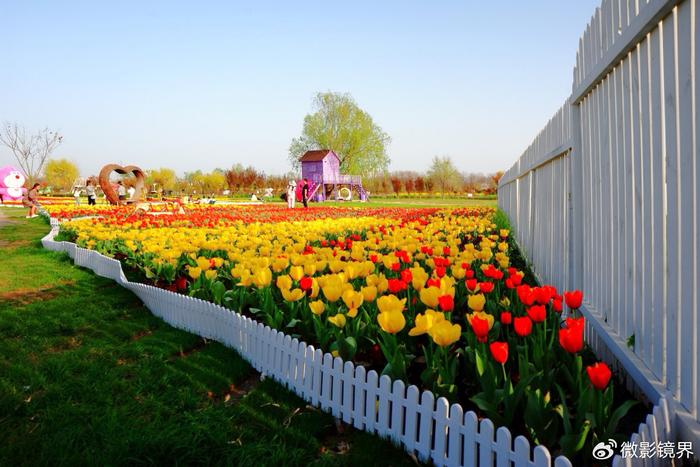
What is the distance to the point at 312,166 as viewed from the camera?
45.0 metres

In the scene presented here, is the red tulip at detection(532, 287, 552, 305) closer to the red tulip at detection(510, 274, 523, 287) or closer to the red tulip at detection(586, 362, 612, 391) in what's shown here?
the red tulip at detection(510, 274, 523, 287)

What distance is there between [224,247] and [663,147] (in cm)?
503

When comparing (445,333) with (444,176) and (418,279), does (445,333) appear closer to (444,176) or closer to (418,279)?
(418,279)

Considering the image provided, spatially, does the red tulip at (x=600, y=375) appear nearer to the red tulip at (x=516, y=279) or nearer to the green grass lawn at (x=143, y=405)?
the green grass lawn at (x=143, y=405)

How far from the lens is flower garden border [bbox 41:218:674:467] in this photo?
187 cm

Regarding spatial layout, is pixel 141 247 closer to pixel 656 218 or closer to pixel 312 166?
pixel 656 218

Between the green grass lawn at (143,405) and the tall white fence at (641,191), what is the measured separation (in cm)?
128

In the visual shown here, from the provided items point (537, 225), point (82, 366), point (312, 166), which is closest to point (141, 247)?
point (82, 366)

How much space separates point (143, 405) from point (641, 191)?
3.06m

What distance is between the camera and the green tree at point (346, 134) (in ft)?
180

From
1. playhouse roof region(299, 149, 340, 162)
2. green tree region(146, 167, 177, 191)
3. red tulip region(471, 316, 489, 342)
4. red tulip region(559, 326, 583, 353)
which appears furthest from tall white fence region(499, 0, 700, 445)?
green tree region(146, 167, 177, 191)

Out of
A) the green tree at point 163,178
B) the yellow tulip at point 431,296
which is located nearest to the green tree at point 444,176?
the green tree at point 163,178

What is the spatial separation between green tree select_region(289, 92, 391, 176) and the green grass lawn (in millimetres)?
51044

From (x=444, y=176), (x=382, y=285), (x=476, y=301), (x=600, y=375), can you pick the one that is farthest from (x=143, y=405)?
(x=444, y=176)
